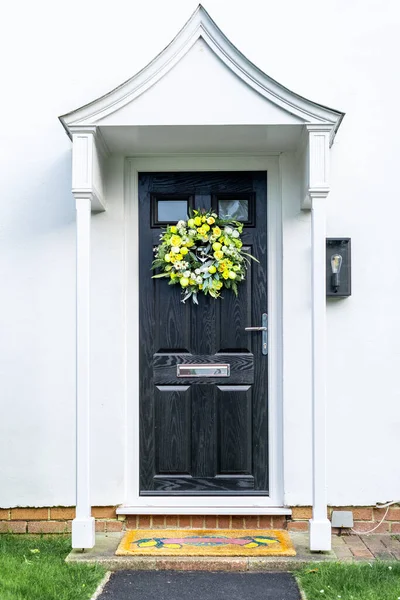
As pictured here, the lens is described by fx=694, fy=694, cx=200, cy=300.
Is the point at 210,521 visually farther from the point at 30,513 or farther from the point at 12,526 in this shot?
the point at 12,526

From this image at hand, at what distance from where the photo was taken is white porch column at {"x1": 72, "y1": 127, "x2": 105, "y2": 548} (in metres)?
3.96

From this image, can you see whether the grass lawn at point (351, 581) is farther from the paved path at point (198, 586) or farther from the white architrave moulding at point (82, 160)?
the white architrave moulding at point (82, 160)

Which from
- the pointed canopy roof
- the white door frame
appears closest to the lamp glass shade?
the white door frame

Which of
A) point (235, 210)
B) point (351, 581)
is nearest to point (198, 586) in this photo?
point (351, 581)

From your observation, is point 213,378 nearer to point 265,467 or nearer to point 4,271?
point 265,467

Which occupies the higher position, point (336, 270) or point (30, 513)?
point (336, 270)

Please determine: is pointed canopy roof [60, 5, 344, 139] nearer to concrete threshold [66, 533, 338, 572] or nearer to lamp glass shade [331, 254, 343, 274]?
lamp glass shade [331, 254, 343, 274]

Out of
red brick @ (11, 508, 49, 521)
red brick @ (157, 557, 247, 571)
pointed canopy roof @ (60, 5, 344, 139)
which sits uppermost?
pointed canopy roof @ (60, 5, 344, 139)

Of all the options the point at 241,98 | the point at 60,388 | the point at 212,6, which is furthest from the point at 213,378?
the point at 212,6

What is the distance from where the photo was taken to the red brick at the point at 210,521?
443 cm

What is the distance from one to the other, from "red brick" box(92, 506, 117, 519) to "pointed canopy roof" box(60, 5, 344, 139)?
2.38 metres

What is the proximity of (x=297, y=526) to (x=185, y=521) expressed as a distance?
2.34 ft

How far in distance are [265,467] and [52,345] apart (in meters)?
1.61

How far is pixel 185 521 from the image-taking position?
4441 millimetres
